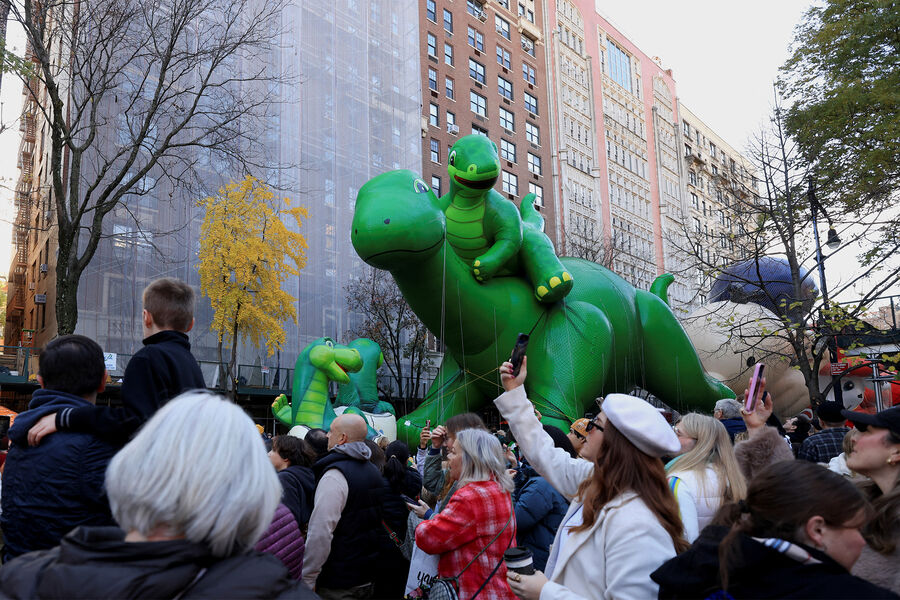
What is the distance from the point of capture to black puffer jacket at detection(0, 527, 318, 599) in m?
1.58

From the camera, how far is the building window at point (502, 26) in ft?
139

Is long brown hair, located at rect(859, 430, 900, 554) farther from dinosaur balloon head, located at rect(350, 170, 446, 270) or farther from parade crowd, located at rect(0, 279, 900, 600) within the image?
dinosaur balloon head, located at rect(350, 170, 446, 270)

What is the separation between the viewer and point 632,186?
49.4 meters

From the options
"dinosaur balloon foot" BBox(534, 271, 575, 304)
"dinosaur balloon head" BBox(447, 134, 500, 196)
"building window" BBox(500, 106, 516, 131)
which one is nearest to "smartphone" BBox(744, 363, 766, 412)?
"dinosaur balloon head" BBox(447, 134, 500, 196)

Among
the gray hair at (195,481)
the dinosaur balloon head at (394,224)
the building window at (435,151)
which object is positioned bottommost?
the gray hair at (195,481)

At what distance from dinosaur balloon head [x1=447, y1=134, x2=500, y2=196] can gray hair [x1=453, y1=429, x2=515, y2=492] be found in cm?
694

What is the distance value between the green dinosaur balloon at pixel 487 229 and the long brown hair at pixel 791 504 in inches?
344

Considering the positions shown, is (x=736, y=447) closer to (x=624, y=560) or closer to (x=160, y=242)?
(x=624, y=560)

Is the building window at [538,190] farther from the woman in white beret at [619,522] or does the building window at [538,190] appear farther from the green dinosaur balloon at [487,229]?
the woman in white beret at [619,522]

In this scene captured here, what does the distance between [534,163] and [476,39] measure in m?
7.32

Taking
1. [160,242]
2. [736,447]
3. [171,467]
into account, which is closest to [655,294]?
[736,447]

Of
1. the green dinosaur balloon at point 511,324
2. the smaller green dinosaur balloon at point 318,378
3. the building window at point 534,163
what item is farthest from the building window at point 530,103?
the green dinosaur balloon at point 511,324

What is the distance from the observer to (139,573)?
1.59 m

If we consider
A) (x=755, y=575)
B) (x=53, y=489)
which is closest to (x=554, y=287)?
(x=53, y=489)
